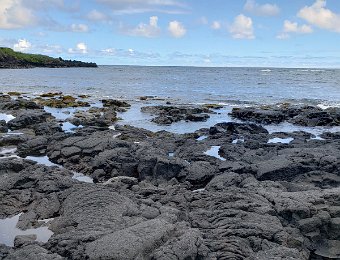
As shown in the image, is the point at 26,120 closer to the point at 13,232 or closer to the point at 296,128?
the point at 13,232

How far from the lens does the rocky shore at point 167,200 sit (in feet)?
32.7

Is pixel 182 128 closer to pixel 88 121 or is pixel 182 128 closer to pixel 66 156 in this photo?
pixel 88 121

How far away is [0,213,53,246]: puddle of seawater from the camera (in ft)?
37.9

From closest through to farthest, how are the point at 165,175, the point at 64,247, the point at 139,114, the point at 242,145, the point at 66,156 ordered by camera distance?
the point at 64,247 < the point at 165,175 < the point at 66,156 < the point at 242,145 < the point at 139,114

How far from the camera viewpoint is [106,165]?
1800 cm

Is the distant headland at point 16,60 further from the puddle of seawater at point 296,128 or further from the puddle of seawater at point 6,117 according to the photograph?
the puddle of seawater at point 296,128

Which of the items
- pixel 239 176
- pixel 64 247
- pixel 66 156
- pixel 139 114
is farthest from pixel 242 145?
pixel 139 114

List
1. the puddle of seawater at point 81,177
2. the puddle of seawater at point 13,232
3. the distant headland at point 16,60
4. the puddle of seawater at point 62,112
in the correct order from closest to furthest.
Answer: the puddle of seawater at point 13,232
the puddle of seawater at point 81,177
the puddle of seawater at point 62,112
the distant headland at point 16,60

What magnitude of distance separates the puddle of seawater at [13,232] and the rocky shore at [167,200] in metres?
0.03

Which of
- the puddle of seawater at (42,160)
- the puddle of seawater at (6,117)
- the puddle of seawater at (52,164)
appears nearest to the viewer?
the puddle of seawater at (52,164)

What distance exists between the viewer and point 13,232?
12.0 m

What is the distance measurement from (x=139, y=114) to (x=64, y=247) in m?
29.7

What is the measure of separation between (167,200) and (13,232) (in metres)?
4.59

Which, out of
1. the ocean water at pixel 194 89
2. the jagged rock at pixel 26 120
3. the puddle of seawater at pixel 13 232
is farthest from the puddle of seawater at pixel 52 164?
the ocean water at pixel 194 89
